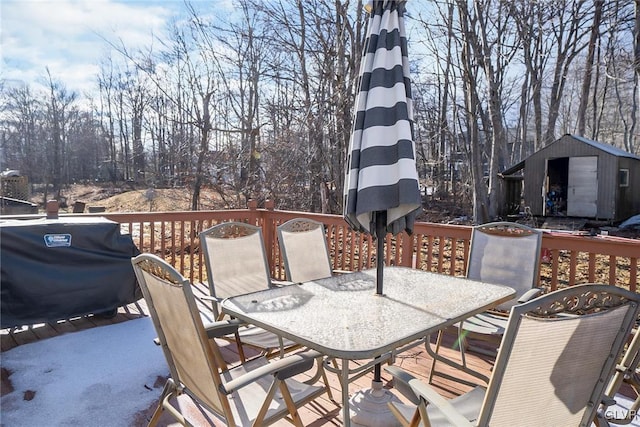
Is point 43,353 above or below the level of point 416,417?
below

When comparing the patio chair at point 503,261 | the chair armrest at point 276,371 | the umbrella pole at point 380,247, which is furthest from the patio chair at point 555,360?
the patio chair at point 503,261

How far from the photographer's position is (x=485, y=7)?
37.5ft

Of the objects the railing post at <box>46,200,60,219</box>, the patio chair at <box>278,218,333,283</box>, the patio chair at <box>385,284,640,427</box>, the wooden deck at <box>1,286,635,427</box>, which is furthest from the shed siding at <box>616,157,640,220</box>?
the railing post at <box>46,200,60,219</box>

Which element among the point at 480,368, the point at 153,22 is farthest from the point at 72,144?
the point at 480,368

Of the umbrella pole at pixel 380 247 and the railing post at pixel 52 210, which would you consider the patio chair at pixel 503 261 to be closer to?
the umbrella pole at pixel 380 247

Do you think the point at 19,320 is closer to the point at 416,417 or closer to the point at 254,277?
the point at 254,277

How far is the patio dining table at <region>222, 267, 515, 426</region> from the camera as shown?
174cm

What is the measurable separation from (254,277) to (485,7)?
1152 cm

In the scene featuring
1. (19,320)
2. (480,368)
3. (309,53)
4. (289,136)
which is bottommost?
(480,368)

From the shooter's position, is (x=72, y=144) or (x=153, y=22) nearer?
(x=153, y=22)

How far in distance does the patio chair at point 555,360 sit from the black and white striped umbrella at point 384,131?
94 centimetres

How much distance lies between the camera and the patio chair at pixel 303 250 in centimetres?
337

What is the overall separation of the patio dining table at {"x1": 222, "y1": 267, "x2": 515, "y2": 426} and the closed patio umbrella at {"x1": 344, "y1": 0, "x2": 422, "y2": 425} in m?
0.32

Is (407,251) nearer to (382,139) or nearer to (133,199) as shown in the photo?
(382,139)
